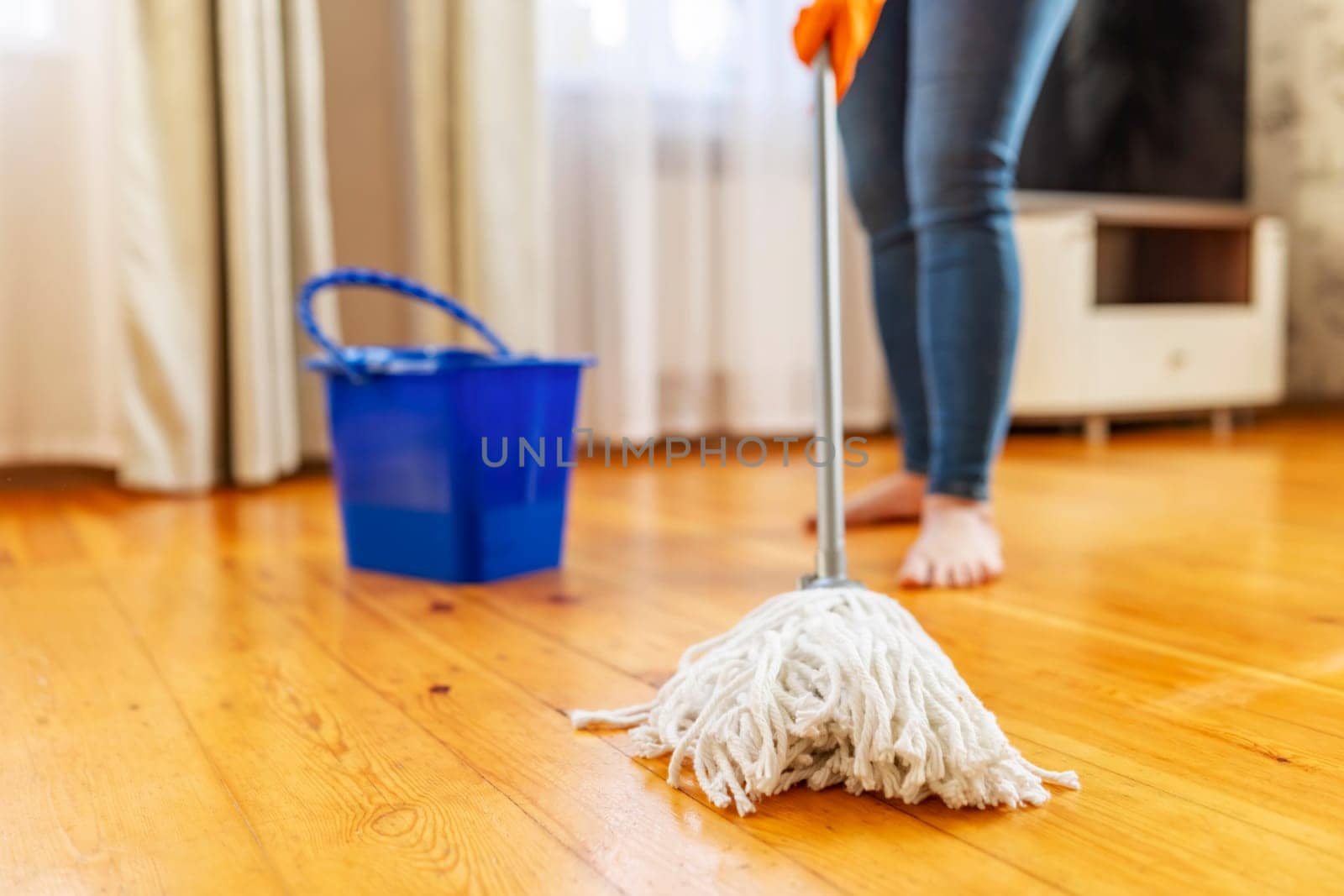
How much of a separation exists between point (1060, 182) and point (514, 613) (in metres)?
2.11

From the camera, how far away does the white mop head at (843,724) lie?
2.08 ft

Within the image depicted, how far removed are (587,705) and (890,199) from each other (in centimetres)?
82

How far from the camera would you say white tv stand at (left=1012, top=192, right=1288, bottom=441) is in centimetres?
255

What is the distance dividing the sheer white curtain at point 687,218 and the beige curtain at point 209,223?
0.50 metres

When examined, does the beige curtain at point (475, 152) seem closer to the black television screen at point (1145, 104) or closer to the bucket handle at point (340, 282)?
the bucket handle at point (340, 282)

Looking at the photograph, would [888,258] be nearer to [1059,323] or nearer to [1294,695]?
[1294,695]

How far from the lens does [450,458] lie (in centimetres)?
120

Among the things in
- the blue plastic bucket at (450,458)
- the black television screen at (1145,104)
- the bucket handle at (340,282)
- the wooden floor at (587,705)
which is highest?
the black television screen at (1145,104)

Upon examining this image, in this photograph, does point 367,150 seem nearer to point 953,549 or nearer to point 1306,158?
point 953,549

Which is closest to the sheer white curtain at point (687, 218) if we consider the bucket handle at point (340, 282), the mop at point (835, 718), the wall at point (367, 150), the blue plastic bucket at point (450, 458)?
the wall at point (367, 150)

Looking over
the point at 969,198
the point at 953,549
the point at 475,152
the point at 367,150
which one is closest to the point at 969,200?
the point at 969,198

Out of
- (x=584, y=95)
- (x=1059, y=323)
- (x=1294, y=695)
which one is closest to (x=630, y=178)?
(x=584, y=95)

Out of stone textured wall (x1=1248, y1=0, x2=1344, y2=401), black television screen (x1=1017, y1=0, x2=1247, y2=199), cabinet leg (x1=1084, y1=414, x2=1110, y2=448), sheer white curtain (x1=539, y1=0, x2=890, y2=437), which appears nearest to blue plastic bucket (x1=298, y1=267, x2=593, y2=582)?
sheer white curtain (x1=539, y1=0, x2=890, y2=437)

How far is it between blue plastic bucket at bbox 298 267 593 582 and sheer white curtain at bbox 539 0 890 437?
1.08 m
